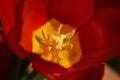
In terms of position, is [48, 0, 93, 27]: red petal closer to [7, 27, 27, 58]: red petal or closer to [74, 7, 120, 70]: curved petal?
[74, 7, 120, 70]: curved petal

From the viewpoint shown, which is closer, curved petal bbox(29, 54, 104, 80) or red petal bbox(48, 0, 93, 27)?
curved petal bbox(29, 54, 104, 80)

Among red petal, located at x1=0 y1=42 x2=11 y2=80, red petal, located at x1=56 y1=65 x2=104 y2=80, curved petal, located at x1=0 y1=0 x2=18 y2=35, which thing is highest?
curved petal, located at x1=0 y1=0 x2=18 y2=35

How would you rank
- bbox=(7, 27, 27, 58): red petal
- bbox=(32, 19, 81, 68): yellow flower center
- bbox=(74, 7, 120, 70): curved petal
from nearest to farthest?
1. bbox=(7, 27, 27, 58): red petal
2. bbox=(74, 7, 120, 70): curved petal
3. bbox=(32, 19, 81, 68): yellow flower center

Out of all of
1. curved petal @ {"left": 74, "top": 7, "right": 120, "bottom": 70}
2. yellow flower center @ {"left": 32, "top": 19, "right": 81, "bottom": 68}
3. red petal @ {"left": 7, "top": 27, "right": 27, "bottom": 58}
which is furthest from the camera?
yellow flower center @ {"left": 32, "top": 19, "right": 81, "bottom": 68}

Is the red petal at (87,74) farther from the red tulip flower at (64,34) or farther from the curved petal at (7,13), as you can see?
the curved petal at (7,13)

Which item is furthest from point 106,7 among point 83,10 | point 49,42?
point 49,42

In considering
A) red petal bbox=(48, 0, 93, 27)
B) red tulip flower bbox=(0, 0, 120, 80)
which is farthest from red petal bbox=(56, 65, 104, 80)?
red petal bbox=(48, 0, 93, 27)

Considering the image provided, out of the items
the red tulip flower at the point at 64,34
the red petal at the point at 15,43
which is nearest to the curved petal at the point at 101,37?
the red tulip flower at the point at 64,34
